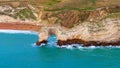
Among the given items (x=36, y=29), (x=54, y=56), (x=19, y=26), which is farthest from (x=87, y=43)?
(x=19, y=26)

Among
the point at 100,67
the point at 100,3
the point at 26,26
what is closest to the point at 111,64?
the point at 100,67

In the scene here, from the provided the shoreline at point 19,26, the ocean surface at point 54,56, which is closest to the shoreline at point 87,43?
the ocean surface at point 54,56

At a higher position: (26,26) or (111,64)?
(111,64)

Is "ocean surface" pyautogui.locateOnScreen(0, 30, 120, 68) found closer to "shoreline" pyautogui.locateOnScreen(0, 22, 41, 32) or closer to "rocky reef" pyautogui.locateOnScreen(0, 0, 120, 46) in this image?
"rocky reef" pyautogui.locateOnScreen(0, 0, 120, 46)

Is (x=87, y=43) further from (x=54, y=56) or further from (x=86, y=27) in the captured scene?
(x=54, y=56)

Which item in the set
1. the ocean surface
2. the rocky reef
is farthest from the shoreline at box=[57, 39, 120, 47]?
the ocean surface

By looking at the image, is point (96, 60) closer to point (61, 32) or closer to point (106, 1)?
point (61, 32)
